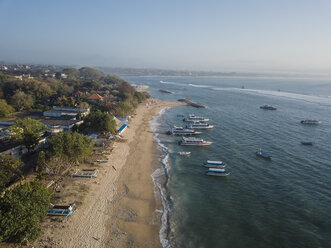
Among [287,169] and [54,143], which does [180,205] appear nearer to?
[54,143]

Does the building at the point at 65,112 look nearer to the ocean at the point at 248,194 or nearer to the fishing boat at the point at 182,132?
the ocean at the point at 248,194

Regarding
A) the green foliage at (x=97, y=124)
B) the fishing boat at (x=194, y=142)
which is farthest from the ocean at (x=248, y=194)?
the green foliage at (x=97, y=124)

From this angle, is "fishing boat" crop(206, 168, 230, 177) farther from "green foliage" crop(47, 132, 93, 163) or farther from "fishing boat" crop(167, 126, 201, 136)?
"fishing boat" crop(167, 126, 201, 136)

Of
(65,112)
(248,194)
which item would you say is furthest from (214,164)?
(65,112)

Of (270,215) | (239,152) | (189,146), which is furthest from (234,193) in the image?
(189,146)

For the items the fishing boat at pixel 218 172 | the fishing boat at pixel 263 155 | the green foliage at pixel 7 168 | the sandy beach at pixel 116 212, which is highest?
the green foliage at pixel 7 168

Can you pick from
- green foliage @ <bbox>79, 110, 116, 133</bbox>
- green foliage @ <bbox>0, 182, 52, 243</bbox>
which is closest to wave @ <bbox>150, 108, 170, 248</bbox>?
green foliage @ <bbox>0, 182, 52, 243</bbox>
